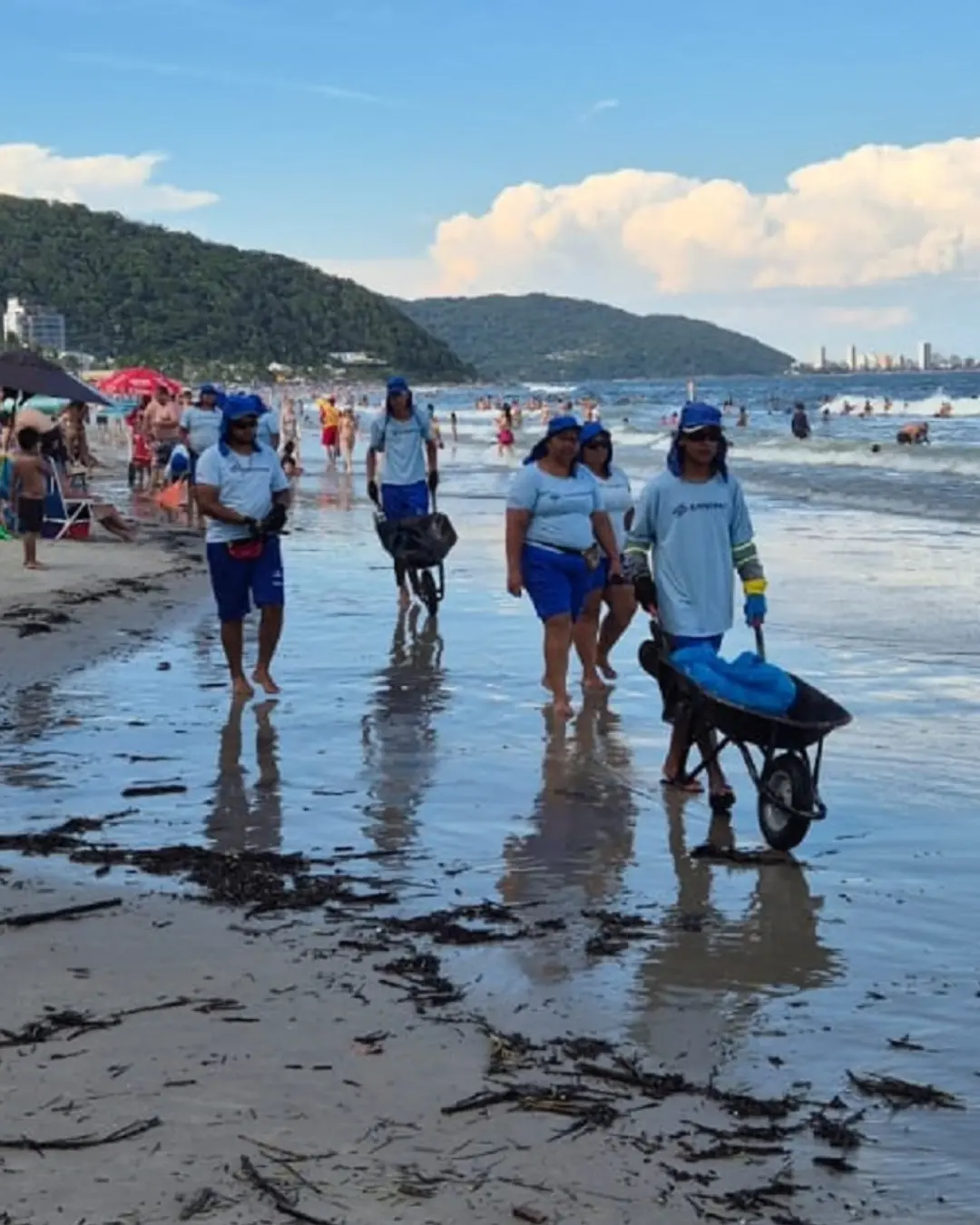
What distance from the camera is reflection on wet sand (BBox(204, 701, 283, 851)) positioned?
6.52 metres

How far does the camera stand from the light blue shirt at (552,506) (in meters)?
9.03

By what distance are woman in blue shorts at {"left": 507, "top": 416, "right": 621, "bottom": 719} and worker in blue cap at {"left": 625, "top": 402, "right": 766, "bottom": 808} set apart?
176 cm

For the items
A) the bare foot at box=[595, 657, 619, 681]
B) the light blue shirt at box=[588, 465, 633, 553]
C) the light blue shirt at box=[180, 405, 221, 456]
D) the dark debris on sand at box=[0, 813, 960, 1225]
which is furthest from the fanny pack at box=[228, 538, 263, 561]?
the light blue shirt at box=[180, 405, 221, 456]

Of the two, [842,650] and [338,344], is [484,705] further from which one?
[338,344]

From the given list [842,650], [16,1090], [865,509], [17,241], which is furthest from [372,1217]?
[17,241]

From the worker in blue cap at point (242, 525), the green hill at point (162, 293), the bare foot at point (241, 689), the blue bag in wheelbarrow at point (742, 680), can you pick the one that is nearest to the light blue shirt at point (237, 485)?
the worker in blue cap at point (242, 525)

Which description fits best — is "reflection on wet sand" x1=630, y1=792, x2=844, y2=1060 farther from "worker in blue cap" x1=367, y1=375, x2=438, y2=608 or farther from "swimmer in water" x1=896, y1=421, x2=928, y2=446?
"swimmer in water" x1=896, y1=421, x2=928, y2=446

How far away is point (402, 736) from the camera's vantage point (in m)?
8.59

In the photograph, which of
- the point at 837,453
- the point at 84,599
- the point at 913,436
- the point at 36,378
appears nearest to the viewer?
the point at 84,599

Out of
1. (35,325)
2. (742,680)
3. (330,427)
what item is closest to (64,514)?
(742,680)

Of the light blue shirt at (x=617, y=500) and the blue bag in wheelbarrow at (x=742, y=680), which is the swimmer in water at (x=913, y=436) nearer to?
the light blue shirt at (x=617, y=500)

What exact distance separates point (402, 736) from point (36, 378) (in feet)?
40.5

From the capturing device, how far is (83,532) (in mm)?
18609

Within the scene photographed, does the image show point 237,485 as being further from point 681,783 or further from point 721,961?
point 721,961
